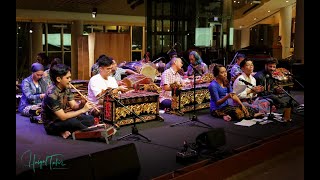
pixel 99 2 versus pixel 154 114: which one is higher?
pixel 99 2

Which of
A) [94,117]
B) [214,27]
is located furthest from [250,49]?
[94,117]

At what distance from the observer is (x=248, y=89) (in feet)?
26.1

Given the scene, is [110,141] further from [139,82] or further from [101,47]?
[101,47]

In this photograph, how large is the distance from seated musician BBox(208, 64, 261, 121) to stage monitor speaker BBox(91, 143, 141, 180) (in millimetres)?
3109

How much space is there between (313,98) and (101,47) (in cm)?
1074

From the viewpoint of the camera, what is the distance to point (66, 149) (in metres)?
5.43

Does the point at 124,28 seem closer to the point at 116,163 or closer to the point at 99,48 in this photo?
the point at 99,48

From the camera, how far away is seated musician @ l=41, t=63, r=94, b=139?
5.78 metres

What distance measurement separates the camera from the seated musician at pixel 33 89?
7.20m

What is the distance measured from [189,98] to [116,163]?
3.94 metres

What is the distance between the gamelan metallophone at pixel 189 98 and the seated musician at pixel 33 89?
234 cm

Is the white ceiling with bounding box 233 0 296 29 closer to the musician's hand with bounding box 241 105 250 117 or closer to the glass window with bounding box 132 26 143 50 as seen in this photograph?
the glass window with bounding box 132 26 143 50

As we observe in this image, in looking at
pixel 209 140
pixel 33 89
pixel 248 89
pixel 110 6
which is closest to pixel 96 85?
pixel 33 89

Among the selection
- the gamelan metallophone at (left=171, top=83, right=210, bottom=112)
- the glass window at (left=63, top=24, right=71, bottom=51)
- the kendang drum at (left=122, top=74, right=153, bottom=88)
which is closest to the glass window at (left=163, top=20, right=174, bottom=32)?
the glass window at (left=63, top=24, right=71, bottom=51)
